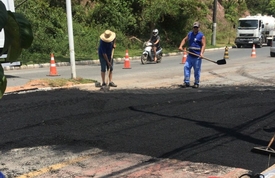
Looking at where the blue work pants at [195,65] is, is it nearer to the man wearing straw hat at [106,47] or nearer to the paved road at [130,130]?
the paved road at [130,130]

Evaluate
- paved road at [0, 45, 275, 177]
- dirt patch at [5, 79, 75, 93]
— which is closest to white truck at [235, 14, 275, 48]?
paved road at [0, 45, 275, 177]

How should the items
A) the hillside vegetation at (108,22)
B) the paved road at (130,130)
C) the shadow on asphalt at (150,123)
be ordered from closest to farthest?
the paved road at (130,130)
the shadow on asphalt at (150,123)
the hillside vegetation at (108,22)

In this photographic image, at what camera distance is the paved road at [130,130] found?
419 cm

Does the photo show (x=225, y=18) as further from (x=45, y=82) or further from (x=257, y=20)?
(x=45, y=82)

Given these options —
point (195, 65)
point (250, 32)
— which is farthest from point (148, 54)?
point (250, 32)

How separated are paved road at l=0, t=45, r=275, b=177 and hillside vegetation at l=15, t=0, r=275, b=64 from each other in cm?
1185

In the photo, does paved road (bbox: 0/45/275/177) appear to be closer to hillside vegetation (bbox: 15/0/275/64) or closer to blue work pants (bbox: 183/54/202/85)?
blue work pants (bbox: 183/54/202/85)

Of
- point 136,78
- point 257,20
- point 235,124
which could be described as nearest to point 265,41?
point 257,20

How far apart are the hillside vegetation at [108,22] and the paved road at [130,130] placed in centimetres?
1185

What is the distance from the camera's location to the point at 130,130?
5.39m

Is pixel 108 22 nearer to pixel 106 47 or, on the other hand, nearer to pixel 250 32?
pixel 250 32

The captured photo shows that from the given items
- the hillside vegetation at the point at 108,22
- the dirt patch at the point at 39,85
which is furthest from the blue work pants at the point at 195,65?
the hillside vegetation at the point at 108,22

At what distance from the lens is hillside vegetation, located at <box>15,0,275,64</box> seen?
20.4m

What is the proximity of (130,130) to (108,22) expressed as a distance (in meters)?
21.4
